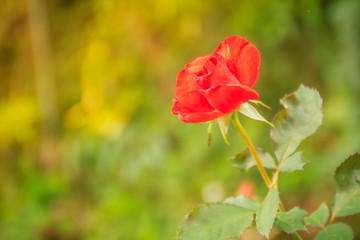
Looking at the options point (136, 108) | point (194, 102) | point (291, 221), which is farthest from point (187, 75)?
point (136, 108)

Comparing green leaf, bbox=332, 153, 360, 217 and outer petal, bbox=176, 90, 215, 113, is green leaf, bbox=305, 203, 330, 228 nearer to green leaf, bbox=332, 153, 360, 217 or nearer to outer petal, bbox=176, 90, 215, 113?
green leaf, bbox=332, 153, 360, 217

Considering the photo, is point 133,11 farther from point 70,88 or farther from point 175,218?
point 175,218

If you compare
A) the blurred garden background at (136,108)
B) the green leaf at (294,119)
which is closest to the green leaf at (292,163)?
the green leaf at (294,119)

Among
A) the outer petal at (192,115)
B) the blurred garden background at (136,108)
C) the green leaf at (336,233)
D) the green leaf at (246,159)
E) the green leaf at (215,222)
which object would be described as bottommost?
A: the green leaf at (336,233)

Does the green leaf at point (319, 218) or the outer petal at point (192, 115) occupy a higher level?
the outer petal at point (192, 115)

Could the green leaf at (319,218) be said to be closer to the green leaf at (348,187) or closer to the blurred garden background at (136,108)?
the green leaf at (348,187)

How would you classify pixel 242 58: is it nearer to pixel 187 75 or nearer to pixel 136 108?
pixel 187 75
